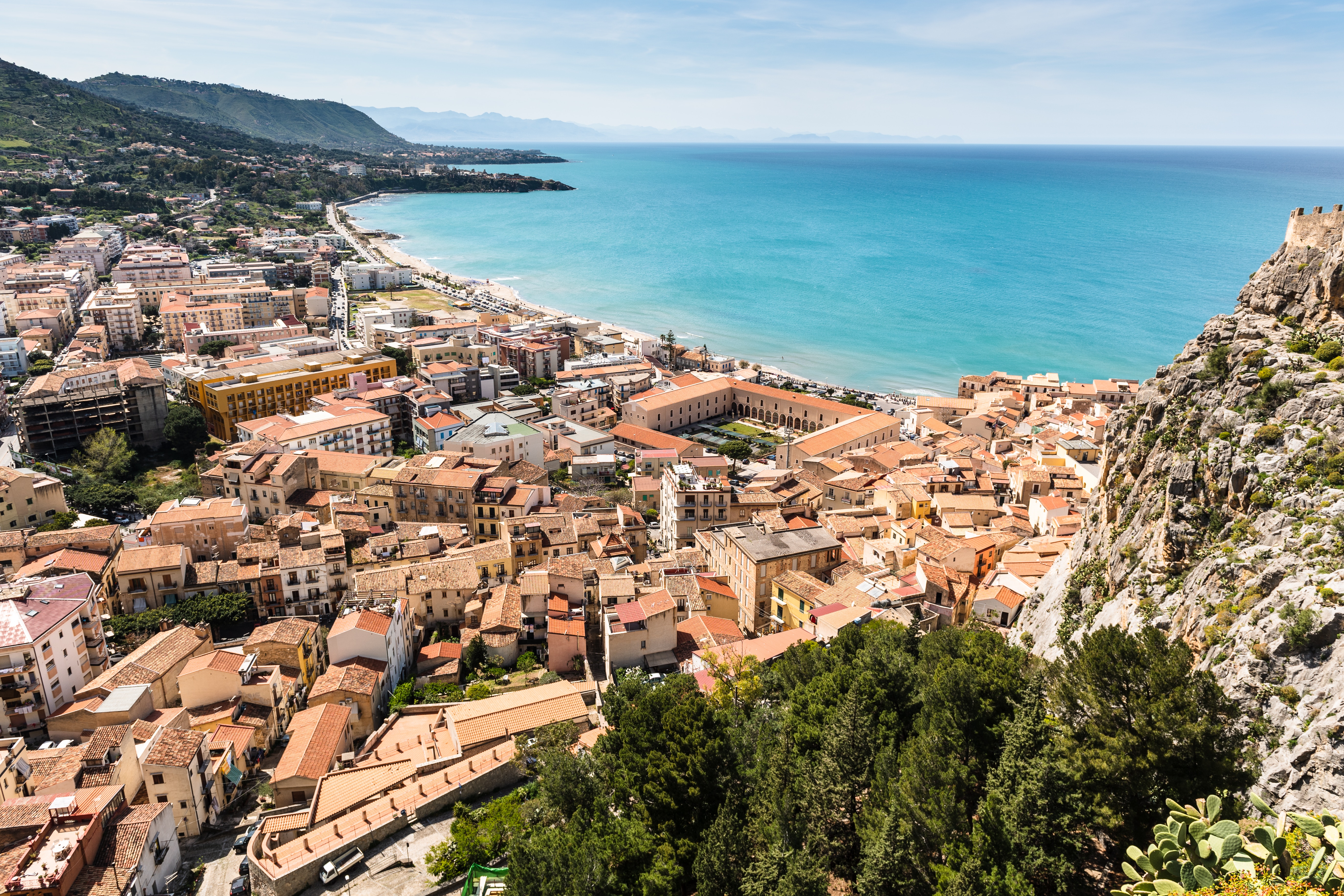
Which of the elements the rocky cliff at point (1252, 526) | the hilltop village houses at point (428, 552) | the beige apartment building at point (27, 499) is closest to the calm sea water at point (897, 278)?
the hilltop village houses at point (428, 552)

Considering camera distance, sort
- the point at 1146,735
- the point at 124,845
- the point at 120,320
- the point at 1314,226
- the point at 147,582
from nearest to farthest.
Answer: the point at 1146,735
the point at 124,845
the point at 1314,226
the point at 147,582
the point at 120,320

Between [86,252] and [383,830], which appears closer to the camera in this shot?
[383,830]

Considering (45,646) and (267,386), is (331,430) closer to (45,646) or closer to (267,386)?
(267,386)

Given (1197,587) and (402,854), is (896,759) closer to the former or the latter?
(1197,587)

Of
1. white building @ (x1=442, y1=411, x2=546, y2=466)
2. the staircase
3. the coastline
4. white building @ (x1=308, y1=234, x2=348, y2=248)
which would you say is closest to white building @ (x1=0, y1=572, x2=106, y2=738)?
the staircase

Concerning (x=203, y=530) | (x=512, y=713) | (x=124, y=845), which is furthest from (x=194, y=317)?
(x=512, y=713)

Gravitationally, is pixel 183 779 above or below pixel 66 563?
below

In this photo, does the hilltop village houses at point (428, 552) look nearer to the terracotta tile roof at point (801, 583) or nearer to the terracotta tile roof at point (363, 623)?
the terracotta tile roof at point (363, 623)

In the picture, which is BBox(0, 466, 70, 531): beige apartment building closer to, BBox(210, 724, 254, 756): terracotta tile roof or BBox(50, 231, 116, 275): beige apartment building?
BBox(210, 724, 254, 756): terracotta tile roof

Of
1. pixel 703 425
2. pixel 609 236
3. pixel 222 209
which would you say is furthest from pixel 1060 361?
pixel 222 209
